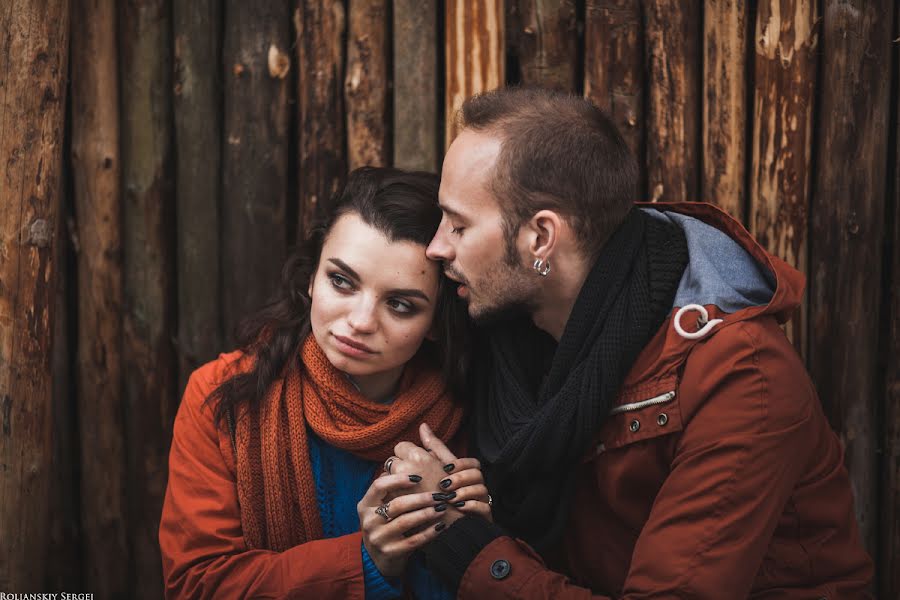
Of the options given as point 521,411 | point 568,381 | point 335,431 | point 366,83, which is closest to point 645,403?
point 568,381

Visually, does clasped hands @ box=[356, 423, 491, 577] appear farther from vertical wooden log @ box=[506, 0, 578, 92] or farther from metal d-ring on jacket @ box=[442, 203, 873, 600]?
vertical wooden log @ box=[506, 0, 578, 92]

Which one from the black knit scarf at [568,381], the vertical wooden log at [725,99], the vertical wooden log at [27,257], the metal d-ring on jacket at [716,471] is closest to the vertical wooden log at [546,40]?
the vertical wooden log at [725,99]

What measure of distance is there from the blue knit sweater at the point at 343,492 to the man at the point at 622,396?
286 millimetres

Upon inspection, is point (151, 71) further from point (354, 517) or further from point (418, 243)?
point (354, 517)

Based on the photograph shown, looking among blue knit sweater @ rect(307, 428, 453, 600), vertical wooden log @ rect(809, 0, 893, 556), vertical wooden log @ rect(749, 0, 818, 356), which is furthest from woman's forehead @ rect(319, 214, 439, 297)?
vertical wooden log @ rect(809, 0, 893, 556)

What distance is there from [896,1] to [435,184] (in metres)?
1.80

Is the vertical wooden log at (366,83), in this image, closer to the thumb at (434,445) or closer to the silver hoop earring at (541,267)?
the silver hoop earring at (541,267)

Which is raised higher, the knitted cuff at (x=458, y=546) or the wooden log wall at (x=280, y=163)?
the wooden log wall at (x=280, y=163)

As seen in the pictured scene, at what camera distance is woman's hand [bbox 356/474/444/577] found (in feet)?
8.66

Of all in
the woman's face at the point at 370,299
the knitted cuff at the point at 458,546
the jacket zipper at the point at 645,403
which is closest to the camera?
the jacket zipper at the point at 645,403

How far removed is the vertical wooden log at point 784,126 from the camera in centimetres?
319

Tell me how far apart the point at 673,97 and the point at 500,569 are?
5.99 ft

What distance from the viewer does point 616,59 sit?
3303 millimetres

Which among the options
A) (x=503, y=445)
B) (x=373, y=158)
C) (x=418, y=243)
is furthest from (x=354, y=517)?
(x=373, y=158)
